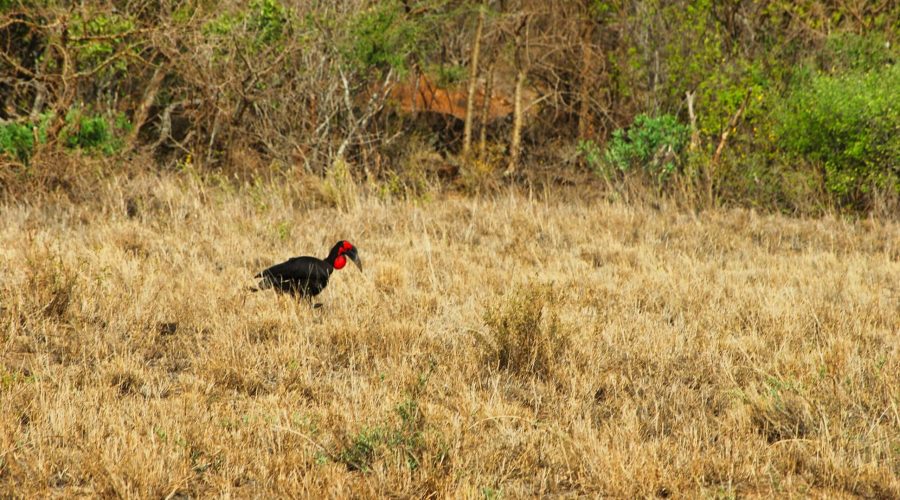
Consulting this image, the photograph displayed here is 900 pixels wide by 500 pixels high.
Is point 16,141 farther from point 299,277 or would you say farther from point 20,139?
point 299,277

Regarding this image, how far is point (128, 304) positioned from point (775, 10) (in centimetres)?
1189

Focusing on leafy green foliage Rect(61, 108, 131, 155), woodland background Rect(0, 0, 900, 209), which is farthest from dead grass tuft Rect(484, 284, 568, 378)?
leafy green foliage Rect(61, 108, 131, 155)

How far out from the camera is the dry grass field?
3.75 meters

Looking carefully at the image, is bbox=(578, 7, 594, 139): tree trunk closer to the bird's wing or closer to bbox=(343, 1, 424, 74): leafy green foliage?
bbox=(343, 1, 424, 74): leafy green foliage

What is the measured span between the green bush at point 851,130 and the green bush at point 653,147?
166 cm

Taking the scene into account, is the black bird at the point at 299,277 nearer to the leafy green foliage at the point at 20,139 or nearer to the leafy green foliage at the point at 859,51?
the leafy green foliage at the point at 20,139

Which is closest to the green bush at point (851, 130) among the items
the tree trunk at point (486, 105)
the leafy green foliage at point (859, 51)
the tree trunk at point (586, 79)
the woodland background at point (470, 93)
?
the woodland background at point (470, 93)

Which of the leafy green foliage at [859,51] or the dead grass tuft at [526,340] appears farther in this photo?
the leafy green foliage at [859,51]

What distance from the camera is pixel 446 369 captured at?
5129mm

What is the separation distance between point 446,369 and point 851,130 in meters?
8.19

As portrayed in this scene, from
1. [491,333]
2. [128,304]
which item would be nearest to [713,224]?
[491,333]

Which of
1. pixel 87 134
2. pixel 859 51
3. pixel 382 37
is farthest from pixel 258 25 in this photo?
pixel 859 51

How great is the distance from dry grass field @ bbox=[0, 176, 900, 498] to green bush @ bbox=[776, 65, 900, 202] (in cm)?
235

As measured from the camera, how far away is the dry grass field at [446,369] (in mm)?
3754
